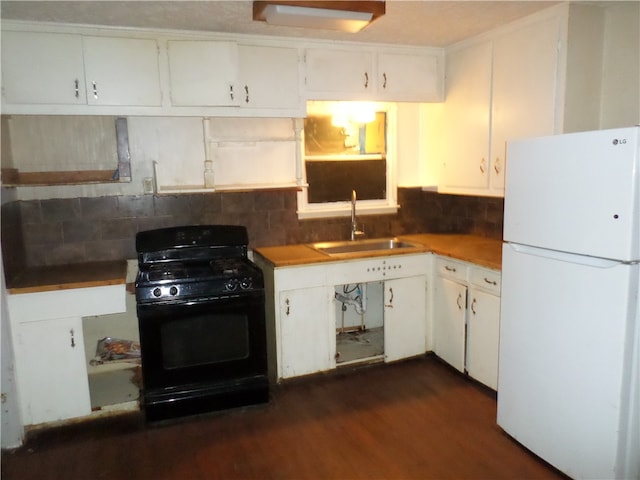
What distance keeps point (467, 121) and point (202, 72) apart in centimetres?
179

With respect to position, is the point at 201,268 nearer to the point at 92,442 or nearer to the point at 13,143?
the point at 92,442

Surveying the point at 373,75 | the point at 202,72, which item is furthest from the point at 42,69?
the point at 373,75

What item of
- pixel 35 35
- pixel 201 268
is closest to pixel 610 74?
pixel 201 268

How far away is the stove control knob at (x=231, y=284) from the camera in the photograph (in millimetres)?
2746

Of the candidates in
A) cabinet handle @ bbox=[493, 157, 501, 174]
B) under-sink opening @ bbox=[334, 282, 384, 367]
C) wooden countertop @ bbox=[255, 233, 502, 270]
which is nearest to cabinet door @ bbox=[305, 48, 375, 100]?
cabinet handle @ bbox=[493, 157, 501, 174]

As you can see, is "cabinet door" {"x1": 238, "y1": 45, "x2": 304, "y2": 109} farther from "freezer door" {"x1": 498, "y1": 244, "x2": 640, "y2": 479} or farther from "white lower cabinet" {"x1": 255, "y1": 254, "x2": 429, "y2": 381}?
"freezer door" {"x1": 498, "y1": 244, "x2": 640, "y2": 479}

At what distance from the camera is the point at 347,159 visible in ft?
11.9

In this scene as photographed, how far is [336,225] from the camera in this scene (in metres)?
3.69

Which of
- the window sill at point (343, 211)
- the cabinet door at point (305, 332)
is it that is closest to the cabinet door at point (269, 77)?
the window sill at point (343, 211)

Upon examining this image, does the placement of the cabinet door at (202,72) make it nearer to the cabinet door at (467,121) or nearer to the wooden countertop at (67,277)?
the wooden countertop at (67,277)

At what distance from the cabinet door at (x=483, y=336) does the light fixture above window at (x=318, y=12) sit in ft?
5.66

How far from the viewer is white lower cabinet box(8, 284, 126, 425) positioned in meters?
2.54

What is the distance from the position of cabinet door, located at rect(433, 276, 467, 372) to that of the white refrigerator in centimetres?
71

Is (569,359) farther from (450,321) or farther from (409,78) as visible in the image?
(409,78)
